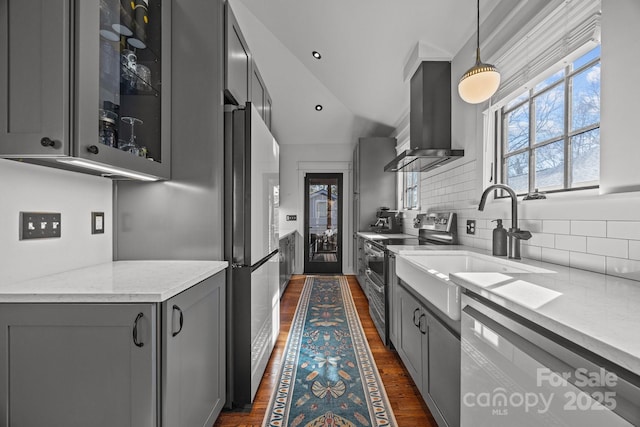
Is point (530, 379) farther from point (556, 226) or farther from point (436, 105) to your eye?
point (436, 105)

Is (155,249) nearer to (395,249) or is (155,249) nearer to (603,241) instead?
(395,249)

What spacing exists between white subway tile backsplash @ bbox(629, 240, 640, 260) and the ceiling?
167 cm

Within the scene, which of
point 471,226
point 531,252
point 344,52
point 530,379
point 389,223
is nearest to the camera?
point 530,379

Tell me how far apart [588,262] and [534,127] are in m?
0.89

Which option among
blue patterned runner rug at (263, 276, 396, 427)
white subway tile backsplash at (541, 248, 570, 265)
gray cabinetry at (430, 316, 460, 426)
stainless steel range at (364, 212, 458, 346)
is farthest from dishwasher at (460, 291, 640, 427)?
stainless steel range at (364, 212, 458, 346)

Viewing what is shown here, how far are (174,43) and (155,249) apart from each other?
1.14 meters

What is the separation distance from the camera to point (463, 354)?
105 centimetres

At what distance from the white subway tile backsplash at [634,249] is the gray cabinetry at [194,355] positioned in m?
1.63

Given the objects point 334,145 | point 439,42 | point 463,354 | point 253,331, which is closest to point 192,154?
point 253,331

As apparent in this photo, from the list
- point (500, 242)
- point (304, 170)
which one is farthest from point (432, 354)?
point (304, 170)

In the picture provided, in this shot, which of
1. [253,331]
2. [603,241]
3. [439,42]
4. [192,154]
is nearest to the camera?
[603,241]

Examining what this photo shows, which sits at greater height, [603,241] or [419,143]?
[419,143]

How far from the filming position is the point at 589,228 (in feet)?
4.01

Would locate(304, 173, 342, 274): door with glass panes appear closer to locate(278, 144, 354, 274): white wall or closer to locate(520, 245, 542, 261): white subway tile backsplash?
→ locate(278, 144, 354, 274): white wall
